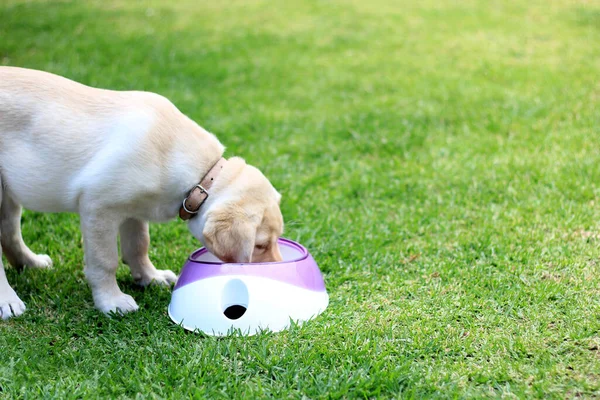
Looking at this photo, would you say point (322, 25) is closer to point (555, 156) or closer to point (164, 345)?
point (555, 156)

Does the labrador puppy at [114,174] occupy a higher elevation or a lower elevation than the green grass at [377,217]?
higher

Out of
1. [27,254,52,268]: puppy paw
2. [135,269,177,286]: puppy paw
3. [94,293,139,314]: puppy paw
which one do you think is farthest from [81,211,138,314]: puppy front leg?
[27,254,52,268]: puppy paw

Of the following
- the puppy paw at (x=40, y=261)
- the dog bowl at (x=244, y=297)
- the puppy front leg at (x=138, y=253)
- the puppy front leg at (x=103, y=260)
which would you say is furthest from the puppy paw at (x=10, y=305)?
the dog bowl at (x=244, y=297)

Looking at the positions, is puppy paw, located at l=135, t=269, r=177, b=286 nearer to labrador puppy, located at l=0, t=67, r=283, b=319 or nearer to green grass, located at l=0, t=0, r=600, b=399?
green grass, located at l=0, t=0, r=600, b=399

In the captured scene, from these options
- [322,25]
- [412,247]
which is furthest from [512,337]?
[322,25]

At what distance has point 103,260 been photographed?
343 cm

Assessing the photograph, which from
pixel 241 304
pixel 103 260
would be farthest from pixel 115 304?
pixel 241 304

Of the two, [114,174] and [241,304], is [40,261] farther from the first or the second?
[241,304]

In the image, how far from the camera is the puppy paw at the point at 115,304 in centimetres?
346

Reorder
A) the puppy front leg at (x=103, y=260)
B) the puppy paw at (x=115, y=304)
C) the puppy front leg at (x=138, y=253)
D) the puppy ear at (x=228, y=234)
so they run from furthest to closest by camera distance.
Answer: the puppy front leg at (x=138, y=253) → the puppy paw at (x=115, y=304) → the puppy front leg at (x=103, y=260) → the puppy ear at (x=228, y=234)

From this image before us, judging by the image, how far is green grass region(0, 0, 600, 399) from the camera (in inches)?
114

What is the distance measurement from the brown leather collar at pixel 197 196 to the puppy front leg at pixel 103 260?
1.14 ft

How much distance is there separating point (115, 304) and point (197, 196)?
2.44 ft

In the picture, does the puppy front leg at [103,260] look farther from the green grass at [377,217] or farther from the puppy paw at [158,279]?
the puppy paw at [158,279]
